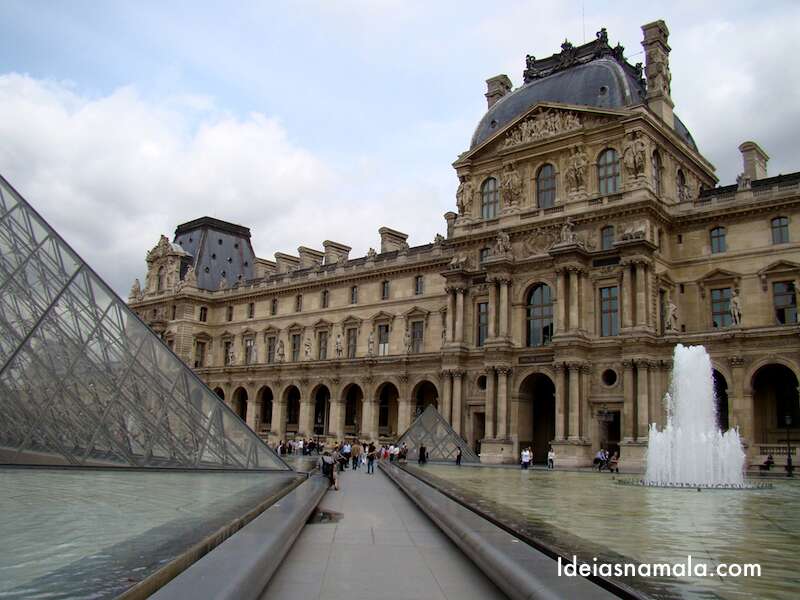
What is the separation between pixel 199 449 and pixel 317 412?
122 feet

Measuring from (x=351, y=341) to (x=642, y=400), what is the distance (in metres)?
25.3

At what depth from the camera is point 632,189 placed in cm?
3819

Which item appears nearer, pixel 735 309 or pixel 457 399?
pixel 735 309

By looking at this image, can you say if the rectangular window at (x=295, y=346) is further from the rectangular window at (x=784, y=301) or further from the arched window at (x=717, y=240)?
the rectangular window at (x=784, y=301)

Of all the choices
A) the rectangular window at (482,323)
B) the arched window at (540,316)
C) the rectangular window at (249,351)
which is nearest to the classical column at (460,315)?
the rectangular window at (482,323)

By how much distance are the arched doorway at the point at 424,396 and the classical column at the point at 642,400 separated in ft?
A: 53.1

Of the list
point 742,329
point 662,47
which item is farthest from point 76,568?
point 662,47

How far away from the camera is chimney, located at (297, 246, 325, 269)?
216 ft

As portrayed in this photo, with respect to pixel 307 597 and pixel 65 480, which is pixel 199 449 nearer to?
pixel 65 480

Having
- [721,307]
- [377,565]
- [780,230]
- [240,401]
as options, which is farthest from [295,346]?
[377,565]

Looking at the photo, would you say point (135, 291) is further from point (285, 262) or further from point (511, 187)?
point (511, 187)

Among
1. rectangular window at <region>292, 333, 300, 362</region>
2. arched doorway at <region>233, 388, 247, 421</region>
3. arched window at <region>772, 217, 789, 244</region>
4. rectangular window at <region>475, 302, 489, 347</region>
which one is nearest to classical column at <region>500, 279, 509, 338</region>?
rectangular window at <region>475, 302, 489, 347</region>

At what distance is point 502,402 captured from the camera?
40.4 meters

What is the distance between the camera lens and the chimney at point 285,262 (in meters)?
67.3
